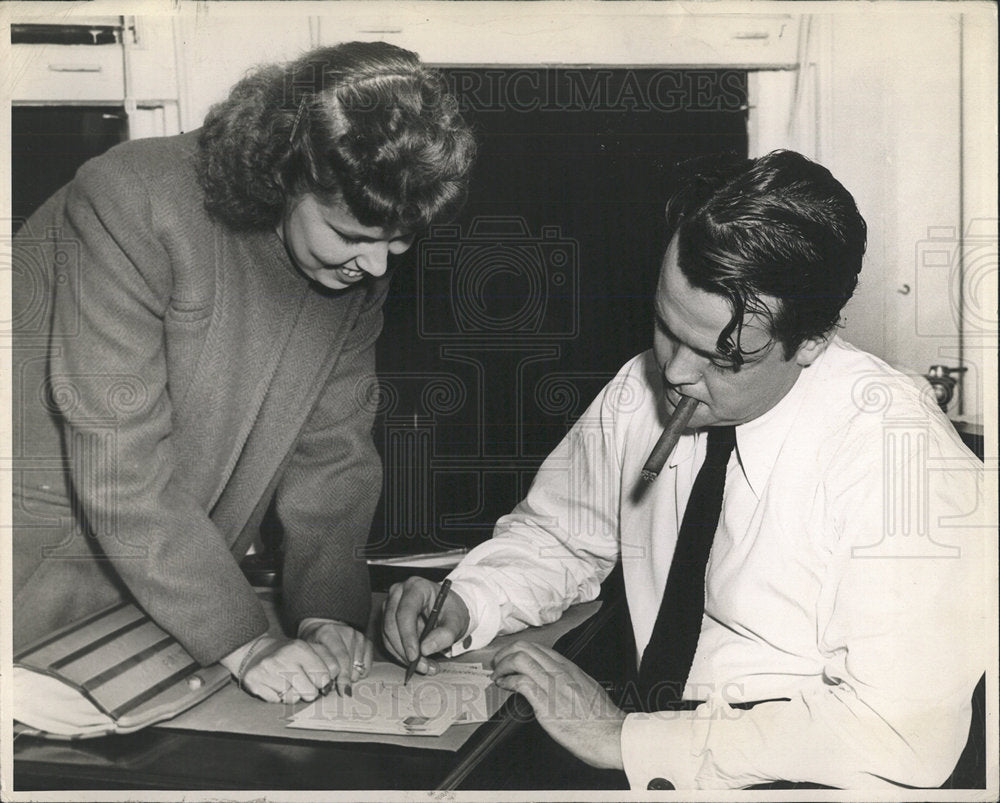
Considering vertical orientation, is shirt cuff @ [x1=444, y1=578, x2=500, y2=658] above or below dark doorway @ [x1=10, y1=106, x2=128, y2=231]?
below

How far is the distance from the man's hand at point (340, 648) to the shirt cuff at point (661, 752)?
1.29 ft

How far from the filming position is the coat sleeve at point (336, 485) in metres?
1.57

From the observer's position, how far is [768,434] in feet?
4.71

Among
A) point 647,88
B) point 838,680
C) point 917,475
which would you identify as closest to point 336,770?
point 838,680

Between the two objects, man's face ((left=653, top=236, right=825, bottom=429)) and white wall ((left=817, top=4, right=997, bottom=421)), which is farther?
white wall ((left=817, top=4, right=997, bottom=421))

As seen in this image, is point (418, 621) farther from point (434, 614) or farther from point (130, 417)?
point (130, 417)

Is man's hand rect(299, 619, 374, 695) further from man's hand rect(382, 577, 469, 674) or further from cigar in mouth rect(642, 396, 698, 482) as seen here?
cigar in mouth rect(642, 396, 698, 482)

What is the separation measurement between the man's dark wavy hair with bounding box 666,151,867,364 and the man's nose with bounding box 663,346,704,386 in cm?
4

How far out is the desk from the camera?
3.74 ft

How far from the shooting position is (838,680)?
4.24 ft

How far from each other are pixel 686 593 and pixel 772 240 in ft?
1.77

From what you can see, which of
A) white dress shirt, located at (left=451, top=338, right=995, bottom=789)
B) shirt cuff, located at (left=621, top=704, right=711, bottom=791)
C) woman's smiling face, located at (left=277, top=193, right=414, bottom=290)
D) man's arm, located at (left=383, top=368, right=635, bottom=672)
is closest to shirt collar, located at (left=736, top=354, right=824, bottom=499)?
white dress shirt, located at (left=451, top=338, right=995, bottom=789)

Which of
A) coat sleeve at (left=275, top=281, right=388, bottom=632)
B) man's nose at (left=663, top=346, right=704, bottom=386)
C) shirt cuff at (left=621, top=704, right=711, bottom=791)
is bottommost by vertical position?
shirt cuff at (left=621, top=704, right=711, bottom=791)

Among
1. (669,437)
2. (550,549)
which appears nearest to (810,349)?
(669,437)
